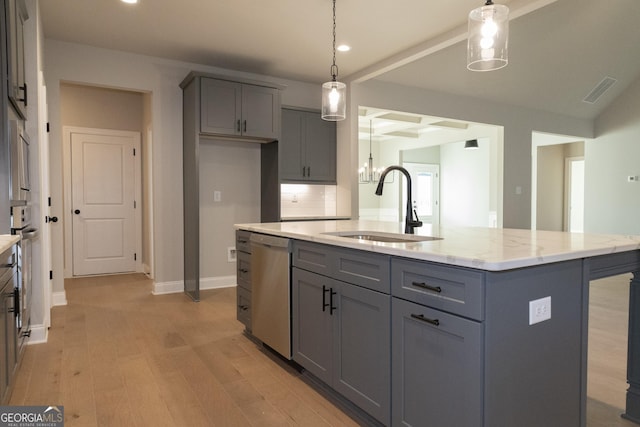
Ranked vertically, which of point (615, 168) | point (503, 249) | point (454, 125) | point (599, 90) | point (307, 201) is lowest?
point (503, 249)

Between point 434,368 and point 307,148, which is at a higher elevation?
point 307,148

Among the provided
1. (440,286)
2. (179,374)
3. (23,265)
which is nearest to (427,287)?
(440,286)

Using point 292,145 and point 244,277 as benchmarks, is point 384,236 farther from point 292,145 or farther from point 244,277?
point 292,145

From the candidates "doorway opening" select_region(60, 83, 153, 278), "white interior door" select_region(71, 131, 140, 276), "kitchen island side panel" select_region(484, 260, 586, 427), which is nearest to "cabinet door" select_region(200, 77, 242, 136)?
"doorway opening" select_region(60, 83, 153, 278)

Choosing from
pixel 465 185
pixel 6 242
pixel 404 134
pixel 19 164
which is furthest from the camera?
pixel 465 185

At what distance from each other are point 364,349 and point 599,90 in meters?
7.60

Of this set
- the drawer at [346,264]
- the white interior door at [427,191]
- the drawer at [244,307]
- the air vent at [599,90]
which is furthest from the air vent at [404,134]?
the drawer at [346,264]

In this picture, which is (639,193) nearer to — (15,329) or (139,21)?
(139,21)

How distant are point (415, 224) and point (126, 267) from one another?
501 centimetres

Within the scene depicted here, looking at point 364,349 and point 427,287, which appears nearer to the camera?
point 427,287

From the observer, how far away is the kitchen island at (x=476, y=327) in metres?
1.43

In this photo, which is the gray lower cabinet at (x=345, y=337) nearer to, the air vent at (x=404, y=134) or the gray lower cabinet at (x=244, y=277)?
the gray lower cabinet at (x=244, y=277)

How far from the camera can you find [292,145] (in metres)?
5.30

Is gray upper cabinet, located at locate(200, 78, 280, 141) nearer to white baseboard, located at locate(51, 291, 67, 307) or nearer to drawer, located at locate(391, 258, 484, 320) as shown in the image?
white baseboard, located at locate(51, 291, 67, 307)
